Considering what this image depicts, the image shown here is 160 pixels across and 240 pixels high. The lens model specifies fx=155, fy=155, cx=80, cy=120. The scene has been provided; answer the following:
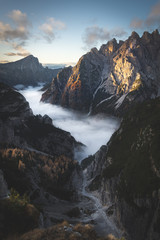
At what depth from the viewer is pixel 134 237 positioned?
6012cm

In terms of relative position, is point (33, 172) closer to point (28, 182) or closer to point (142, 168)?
point (28, 182)

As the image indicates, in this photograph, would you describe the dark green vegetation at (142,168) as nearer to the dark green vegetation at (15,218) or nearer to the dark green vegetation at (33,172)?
the dark green vegetation at (33,172)

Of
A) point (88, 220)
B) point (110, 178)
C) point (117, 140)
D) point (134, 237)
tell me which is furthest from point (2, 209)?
point (117, 140)

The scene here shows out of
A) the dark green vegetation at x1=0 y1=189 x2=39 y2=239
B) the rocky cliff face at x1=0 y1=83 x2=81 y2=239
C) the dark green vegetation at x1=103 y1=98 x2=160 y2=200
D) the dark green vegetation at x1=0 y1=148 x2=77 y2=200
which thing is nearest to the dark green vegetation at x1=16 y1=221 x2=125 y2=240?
the dark green vegetation at x1=0 y1=189 x2=39 y2=239

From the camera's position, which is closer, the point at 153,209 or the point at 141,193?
the point at 153,209

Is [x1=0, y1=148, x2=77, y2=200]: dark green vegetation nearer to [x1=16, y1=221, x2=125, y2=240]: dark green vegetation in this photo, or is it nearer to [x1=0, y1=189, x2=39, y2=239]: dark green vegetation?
[x1=0, y1=189, x2=39, y2=239]: dark green vegetation

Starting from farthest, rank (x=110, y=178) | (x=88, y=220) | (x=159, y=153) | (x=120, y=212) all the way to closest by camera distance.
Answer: (x=110, y=178) → (x=88, y=220) → (x=120, y=212) → (x=159, y=153)

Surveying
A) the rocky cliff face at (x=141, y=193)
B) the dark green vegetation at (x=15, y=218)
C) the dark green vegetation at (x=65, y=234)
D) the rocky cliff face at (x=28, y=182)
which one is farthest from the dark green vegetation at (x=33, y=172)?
the dark green vegetation at (x=65, y=234)

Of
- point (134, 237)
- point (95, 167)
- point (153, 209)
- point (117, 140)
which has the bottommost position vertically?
point (95, 167)

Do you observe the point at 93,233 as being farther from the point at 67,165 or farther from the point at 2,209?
the point at 67,165

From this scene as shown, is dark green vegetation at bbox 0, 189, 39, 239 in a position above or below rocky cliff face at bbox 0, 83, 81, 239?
above

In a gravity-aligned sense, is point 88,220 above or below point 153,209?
below

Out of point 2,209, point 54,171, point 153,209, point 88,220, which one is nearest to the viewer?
point 2,209

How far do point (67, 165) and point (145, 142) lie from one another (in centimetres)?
11068
